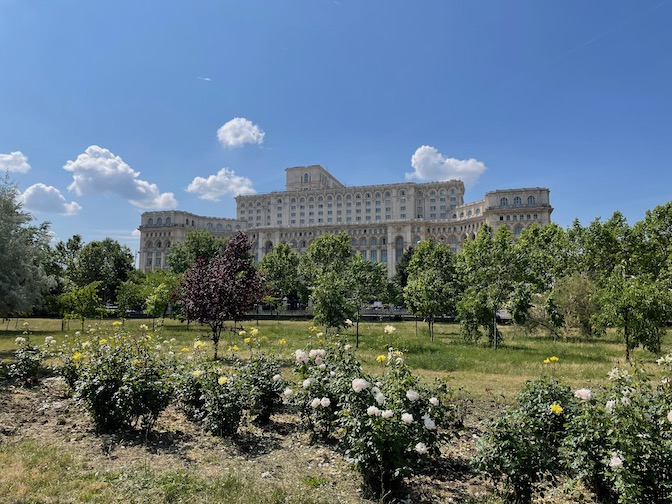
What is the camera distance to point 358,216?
5037 inches

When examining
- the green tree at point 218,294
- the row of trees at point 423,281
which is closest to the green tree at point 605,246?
the row of trees at point 423,281

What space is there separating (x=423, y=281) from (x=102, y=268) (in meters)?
44.3

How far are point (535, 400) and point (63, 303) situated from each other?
110 ft

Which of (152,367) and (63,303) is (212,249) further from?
(152,367)

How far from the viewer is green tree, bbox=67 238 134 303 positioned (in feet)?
173

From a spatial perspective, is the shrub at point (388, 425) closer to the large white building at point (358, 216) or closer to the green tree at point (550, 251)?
the green tree at point (550, 251)

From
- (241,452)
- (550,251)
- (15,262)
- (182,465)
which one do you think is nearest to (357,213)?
(550,251)

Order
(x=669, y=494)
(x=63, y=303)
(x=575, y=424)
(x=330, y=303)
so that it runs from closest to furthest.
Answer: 1. (x=669, y=494)
2. (x=575, y=424)
3. (x=330, y=303)
4. (x=63, y=303)

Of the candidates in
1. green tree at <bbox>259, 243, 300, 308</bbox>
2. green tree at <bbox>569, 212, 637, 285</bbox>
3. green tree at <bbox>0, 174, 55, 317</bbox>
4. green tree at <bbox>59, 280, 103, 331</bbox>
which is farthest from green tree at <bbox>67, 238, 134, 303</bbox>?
green tree at <bbox>569, 212, 637, 285</bbox>

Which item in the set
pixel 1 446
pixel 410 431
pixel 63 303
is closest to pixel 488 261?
pixel 410 431

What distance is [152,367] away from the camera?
296 inches

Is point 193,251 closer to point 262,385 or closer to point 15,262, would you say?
point 15,262

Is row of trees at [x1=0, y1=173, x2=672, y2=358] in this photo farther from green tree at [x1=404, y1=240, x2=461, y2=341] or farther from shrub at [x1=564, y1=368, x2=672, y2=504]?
shrub at [x1=564, y1=368, x2=672, y2=504]

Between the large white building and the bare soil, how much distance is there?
103809 millimetres
